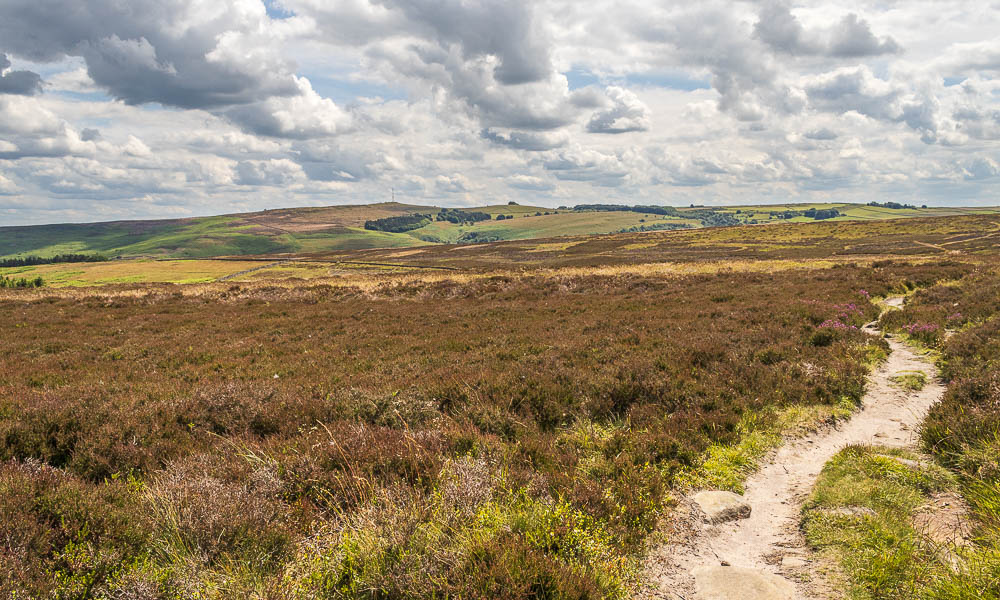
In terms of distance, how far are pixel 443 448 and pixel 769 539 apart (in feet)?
14.5

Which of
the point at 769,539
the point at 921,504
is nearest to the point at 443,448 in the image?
the point at 769,539

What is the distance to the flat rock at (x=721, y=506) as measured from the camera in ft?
18.7

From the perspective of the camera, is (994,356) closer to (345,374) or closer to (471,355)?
(471,355)

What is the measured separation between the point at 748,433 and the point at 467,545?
21.0ft

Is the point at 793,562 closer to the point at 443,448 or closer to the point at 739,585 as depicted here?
the point at 739,585

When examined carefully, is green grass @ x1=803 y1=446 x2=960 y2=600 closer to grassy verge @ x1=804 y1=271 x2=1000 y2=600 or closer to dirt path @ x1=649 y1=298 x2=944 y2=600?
grassy verge @ x1=804 y1=271 x2=1000 y2=600

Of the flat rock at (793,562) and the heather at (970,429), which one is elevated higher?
the heather at (970,429)

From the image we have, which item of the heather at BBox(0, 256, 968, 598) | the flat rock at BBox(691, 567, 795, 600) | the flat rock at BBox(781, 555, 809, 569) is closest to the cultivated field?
the heather at BBox(0, 256, 968, 598)

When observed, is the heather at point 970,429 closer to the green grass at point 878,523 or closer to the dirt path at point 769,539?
the green grass at point 878,523

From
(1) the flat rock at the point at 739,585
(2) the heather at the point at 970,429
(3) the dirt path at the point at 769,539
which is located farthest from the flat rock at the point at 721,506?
(2) the heather at the point at 970,429

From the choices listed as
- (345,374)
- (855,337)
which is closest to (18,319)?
(345,374)

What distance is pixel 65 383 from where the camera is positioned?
12055 mm

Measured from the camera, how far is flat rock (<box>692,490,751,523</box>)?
5715 mm

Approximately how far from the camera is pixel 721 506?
5.85m
